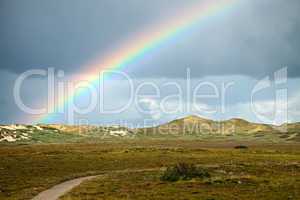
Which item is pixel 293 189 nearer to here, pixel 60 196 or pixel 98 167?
pixel 60 196

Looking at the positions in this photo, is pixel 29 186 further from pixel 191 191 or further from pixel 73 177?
pixel 191 191

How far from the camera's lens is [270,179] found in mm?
43812

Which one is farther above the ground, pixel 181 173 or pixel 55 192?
pixel 181 173

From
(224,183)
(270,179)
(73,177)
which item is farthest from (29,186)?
(270,179)

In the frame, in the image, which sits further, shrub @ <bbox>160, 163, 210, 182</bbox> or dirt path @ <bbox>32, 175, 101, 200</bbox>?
shrub @ <bbox>160, 163, 210, 182</bbox>

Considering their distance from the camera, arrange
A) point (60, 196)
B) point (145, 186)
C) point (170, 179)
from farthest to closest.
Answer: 1. point (170, 179)
2. point (145, 186)
3. point (60, 196)

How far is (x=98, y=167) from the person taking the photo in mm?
66500

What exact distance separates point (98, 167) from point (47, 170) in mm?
8968

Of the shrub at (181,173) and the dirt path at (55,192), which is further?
the shrub at (181,173)

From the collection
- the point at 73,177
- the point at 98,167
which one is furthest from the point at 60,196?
the point at 98,167

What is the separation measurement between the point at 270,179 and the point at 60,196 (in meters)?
21.6

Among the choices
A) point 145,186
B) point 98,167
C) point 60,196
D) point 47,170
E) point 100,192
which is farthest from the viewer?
point 98,167

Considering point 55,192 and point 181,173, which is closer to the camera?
point 55,192

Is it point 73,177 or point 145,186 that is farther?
point 73,177
